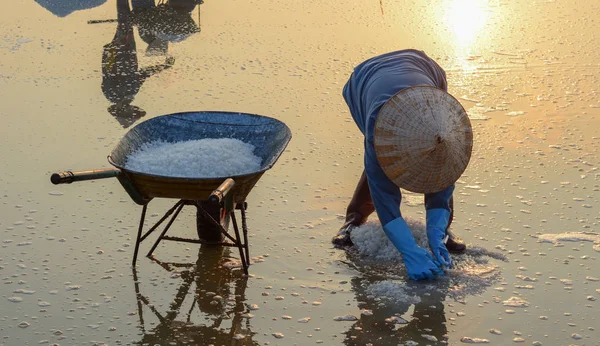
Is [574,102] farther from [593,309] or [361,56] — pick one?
[593,309]

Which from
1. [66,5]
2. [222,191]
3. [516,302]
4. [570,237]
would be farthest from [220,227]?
[66,5]

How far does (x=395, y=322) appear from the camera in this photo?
15.4 feet

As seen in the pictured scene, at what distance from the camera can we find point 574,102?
27.0ft

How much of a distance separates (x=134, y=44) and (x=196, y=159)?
17.4ft

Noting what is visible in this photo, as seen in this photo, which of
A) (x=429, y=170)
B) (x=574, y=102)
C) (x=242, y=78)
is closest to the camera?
(x=429, y=170)

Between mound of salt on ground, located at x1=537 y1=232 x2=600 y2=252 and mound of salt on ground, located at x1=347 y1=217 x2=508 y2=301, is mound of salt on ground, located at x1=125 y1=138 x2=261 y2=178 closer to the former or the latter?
mound of salt on ground, located at x1=347 y1=217 x2=508 y2=301

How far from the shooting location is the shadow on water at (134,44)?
8.35m

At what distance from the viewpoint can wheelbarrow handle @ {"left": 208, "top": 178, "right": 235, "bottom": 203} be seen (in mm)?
4301

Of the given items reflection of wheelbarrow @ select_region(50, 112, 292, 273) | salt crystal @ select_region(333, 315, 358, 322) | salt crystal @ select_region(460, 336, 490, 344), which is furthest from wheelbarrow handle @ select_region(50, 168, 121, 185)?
salt crystal @ select_region(460, 336, 490, 344)

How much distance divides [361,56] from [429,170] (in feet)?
16.5

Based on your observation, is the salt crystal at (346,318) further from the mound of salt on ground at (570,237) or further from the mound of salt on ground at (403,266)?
the mound of salt on ground at (570,237)

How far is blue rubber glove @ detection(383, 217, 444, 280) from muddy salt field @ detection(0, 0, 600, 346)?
10 cm

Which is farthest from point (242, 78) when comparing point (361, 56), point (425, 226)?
point (425, 226)

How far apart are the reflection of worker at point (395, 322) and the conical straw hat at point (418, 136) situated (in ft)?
2.08
